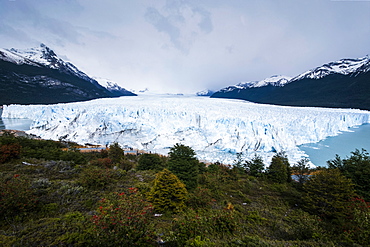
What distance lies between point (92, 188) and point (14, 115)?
5190 centimetres

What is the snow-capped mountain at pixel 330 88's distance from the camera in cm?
4909

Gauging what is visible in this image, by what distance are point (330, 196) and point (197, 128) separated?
15.6 m

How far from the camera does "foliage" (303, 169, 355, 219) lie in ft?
17.1

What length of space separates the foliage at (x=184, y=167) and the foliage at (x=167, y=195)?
5.01 feet

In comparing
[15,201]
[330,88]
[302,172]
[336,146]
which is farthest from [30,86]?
[330,88]

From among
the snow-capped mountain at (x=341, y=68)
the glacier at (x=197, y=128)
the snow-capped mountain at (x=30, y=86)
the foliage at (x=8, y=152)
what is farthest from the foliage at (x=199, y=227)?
the snow-capped mountain at (x=341, y=68)

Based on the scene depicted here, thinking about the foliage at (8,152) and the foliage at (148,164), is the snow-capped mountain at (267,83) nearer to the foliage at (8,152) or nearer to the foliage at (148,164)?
the foliage at (148,164)

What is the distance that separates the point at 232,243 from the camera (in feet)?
10.4

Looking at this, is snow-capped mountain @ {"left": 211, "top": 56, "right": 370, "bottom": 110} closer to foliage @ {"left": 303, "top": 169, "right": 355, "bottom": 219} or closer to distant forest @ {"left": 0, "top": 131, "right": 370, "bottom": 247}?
foliage @ {"left": 303, "top": 169, "right": 355, "bottom": 219}

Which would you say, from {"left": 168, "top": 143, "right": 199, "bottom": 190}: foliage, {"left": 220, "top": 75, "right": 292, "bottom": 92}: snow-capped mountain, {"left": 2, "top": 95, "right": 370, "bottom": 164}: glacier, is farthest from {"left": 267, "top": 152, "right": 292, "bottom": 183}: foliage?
{"left": 220, "top": 75, "right": 292, "bottom": 92}: snow-capped mountain

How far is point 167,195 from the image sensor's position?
193 inches

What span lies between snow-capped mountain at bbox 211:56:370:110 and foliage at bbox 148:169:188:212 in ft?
197

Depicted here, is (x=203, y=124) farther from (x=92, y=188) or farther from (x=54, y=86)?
(x=54, y=86)

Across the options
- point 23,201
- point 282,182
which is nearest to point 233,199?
point 282,182
